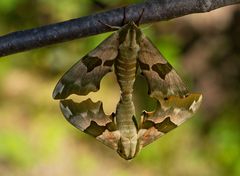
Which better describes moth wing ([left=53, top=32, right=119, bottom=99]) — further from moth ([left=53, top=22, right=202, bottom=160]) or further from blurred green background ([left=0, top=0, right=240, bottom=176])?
blurred green background ([left=0, top=0, right=240, bottom=176])

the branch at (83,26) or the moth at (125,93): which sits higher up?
the branch at (83,26)

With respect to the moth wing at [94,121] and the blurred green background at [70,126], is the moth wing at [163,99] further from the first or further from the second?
the blurred green background at [70,126]

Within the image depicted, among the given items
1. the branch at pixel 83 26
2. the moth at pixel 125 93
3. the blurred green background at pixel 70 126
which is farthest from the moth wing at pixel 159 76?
the blurred green background at pixel 70 126

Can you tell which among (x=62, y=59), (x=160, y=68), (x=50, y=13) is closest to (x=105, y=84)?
(x=62, y=59)

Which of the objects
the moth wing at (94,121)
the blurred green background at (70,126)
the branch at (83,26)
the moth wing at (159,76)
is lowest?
the blurred green background at (70,126)

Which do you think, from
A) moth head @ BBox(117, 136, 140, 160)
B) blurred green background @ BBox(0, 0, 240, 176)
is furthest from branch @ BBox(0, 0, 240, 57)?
blurred green background @ BBox(0, 0, 240, 176)

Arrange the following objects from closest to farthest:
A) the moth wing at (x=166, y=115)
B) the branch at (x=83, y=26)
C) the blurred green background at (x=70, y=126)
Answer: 1. the branch at (x=83, y=26)
2. the moth wing at (x=166, y=115)
3. the blurred green background at (x=70, y=126)

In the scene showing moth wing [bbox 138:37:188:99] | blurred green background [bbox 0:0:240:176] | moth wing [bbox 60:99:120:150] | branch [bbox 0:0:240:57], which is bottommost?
blurred green background [bbox 0:0:240:176]

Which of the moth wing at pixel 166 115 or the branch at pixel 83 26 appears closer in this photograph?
the branch at pixel 83 26
